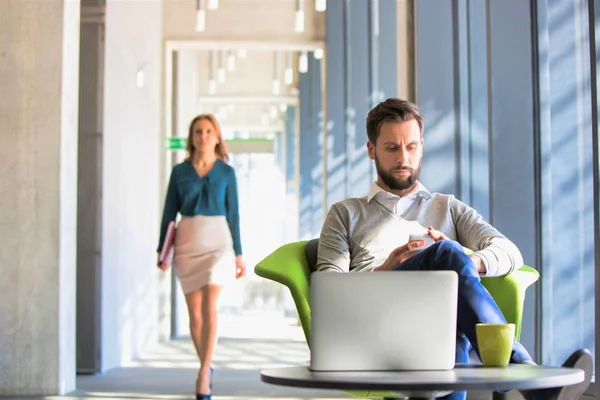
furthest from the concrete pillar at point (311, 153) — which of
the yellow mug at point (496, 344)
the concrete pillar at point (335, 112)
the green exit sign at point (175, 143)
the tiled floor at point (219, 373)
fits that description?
the yellow mug at point (496, 344)

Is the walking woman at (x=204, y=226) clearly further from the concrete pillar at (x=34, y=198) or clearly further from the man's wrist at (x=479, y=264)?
the man's wrist at (x=479, y=264)

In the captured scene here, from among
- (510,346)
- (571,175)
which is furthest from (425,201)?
(571,175)

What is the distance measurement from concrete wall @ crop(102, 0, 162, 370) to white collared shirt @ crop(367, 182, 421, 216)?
4380mm

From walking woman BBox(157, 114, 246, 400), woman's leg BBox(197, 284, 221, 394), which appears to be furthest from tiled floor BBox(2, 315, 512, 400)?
walking woman BBox(157, 114, 246, 400)

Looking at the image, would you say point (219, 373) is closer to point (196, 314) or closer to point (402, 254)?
point (196, 314)

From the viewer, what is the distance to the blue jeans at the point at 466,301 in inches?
98.4

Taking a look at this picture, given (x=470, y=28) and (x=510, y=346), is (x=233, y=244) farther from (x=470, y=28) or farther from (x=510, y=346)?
(x=510, y=346)

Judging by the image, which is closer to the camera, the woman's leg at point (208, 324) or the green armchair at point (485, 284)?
the green armchair at point (485, 284)

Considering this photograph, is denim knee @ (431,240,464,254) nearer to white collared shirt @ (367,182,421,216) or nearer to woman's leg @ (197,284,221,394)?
white collared shirt @ (367,182,421,216)

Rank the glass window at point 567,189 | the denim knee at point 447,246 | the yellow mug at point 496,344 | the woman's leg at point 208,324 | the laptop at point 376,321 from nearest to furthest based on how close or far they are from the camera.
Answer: the laptop at point 376,321
the yellow mug at point 496,344
the denim knee at point 447,246
the glass window at point 567,189
the woman's leg at point 208,324

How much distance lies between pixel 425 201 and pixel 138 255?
6.34m

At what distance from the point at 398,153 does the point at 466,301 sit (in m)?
0.70

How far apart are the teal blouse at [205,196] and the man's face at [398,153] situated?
285 cm

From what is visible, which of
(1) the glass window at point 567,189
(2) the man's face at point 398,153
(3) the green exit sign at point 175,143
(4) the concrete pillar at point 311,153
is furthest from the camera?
(4) the concrete pillar at point 311,153
